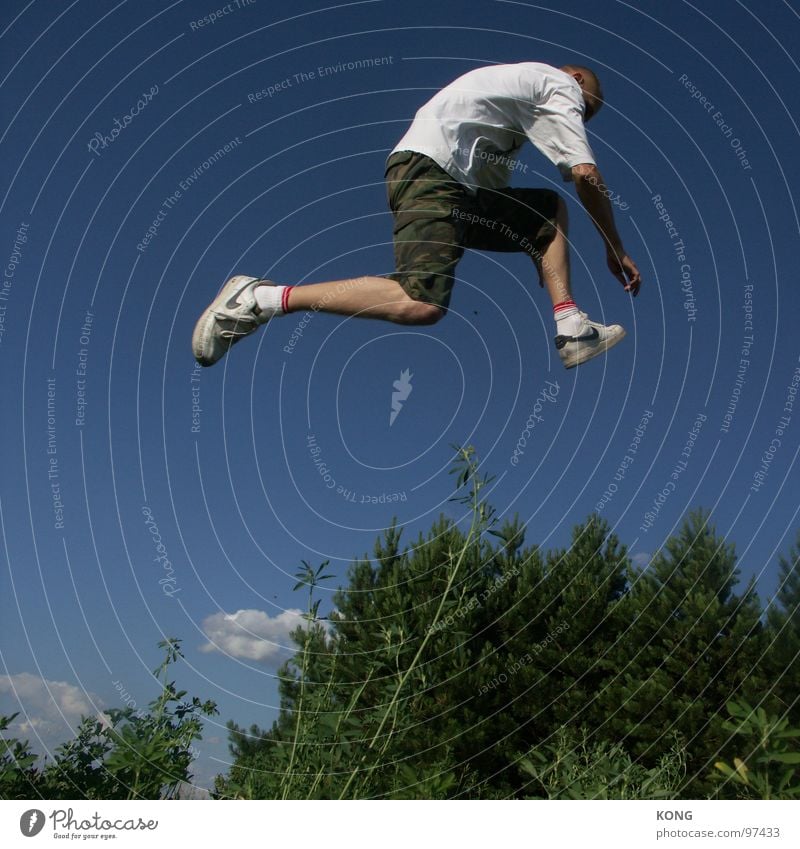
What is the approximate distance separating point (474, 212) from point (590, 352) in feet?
3.34

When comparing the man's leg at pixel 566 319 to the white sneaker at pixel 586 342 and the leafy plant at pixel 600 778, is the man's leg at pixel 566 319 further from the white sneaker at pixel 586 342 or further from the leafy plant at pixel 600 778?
the leafy plant at pixel 600 778

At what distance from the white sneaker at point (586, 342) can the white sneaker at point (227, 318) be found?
1.68m

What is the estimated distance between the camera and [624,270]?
4.67 metres

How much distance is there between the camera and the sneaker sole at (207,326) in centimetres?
454

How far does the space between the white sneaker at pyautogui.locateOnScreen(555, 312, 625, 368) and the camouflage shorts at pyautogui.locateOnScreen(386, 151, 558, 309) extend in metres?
0.53

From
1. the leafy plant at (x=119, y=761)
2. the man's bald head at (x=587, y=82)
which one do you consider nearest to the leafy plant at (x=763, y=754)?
the leafy plant at (x=119, y=761)

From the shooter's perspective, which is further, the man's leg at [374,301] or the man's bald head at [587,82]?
the man's bald head at [587,82]

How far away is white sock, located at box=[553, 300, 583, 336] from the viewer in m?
4.45

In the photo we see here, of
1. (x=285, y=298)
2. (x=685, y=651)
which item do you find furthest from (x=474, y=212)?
(x=685, y=651)
